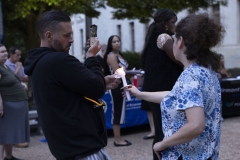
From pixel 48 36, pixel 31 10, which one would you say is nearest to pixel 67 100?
pixel 48 36

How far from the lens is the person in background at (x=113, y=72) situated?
7191 mm

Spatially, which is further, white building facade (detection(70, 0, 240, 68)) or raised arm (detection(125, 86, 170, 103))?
white building facade (detection(70, 0, 240, 68))

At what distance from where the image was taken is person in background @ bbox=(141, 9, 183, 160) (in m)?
4.49

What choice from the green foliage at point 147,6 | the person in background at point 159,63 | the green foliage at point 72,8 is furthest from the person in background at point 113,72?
the green foliage at point 147,6

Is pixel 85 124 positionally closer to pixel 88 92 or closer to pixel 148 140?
pixel 88 92

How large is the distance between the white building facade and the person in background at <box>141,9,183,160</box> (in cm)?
326

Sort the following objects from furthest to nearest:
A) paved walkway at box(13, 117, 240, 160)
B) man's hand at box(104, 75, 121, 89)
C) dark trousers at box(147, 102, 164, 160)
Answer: paved walkway at box(13, 117, 240, 160) < dark trousers at box(147, 102, 164, 160) < man's hand at box(104, 75, 121, 89)

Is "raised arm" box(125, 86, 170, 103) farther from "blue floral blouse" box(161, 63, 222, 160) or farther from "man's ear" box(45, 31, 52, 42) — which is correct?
"man's ear" box(45, 31, 52, 42)

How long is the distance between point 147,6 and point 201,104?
1352cm

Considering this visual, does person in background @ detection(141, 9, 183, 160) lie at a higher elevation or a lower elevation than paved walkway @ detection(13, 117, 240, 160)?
higher

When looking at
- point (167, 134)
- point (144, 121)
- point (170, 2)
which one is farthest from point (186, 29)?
point (170, 2)

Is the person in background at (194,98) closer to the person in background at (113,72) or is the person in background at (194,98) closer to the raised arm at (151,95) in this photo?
the raised arm at (151,95)

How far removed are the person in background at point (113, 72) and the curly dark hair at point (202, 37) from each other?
15.2ft

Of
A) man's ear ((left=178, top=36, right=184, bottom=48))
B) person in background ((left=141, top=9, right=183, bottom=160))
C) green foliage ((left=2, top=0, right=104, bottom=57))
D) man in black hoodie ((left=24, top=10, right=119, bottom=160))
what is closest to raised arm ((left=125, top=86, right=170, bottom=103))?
man in black hoodie ((left=24, top=10, right=119, bottom=160))
